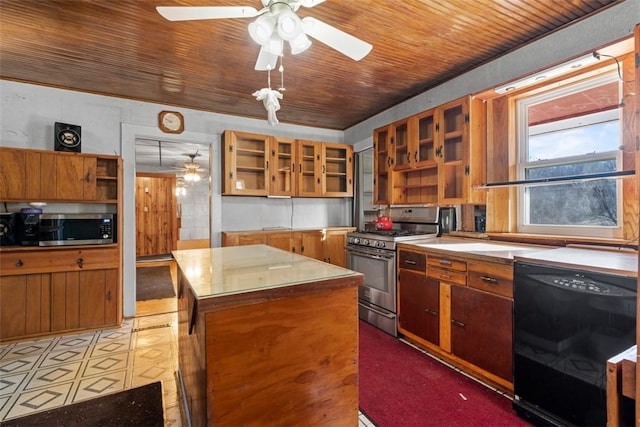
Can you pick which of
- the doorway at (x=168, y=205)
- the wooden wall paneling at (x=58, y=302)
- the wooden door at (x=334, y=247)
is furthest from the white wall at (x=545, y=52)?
the doorway at (x=168, y=205)

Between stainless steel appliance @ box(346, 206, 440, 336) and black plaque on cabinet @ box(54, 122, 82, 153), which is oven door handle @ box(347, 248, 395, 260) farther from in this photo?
black plaque on cabinet @ box(54, 122, 82, 153)

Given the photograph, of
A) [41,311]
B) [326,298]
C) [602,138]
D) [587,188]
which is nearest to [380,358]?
[326,298]

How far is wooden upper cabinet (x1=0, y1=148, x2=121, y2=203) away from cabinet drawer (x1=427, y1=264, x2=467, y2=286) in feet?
10.9

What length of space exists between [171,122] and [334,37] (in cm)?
296

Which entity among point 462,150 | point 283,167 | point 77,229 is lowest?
point 77,229

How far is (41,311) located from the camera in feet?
9.46

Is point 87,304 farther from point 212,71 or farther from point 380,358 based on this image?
point 380,358

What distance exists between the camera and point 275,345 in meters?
1.21

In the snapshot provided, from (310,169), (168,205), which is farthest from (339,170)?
(168,205)

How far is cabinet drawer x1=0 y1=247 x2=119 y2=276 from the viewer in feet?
9.11

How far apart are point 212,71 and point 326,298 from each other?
2629 mm

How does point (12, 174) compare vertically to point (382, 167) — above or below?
below

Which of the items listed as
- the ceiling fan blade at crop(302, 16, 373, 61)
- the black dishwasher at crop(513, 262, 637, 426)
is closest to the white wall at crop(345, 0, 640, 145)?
the ceiling fan blade at crop(302, 16, 373, 61)

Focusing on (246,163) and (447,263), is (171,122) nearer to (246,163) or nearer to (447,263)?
(246,163)
